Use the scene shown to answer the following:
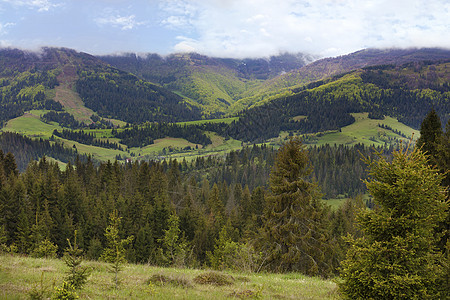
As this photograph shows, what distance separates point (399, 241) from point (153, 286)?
11.5 m

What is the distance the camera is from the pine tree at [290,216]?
2908 centimetres

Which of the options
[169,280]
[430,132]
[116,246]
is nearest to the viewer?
[116,246]

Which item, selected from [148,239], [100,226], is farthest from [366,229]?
[100,226]

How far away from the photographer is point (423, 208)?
490 inches

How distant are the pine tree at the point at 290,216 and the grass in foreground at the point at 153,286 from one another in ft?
37.1

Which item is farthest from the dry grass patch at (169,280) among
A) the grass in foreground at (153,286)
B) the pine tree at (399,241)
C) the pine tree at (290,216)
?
the pine tree at (290,216)

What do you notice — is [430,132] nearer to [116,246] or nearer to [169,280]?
[169,280]

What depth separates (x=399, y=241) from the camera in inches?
465

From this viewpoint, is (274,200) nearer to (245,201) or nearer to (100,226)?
(100,226)

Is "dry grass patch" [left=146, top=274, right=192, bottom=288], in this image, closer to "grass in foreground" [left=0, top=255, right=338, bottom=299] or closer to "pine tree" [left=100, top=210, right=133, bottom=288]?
"grass in foreground" [left=0, top=255, right=338, bottom=299]

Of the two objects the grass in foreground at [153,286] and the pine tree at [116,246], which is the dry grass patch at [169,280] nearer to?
the grass in foreground at [153,286]

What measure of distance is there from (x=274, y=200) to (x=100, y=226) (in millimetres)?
50551

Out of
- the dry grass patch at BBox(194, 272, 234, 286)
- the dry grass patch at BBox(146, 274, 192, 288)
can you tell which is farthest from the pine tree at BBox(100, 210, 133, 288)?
the dry grass patch at BBox(194, 272, 234, 286)

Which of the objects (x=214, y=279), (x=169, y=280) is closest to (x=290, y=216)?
(x=214, y=279)
